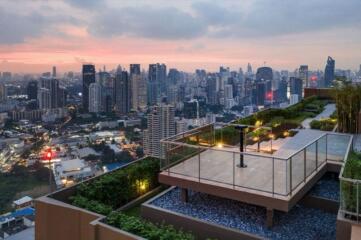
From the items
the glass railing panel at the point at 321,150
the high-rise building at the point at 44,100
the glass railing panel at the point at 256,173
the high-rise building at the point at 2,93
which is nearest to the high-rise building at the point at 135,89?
the high-rise building at the point at 44,100

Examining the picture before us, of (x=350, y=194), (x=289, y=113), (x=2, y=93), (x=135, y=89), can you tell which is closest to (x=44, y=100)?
(x=2, y=93)

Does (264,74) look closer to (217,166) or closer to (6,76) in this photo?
(217,166)

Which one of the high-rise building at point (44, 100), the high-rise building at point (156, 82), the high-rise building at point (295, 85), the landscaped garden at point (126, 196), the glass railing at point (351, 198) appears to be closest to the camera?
the glass railing at point (351, 198)

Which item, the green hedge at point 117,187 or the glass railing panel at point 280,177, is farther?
the green hedge at point 117,187

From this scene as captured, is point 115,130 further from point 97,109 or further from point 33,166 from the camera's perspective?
point 33,166

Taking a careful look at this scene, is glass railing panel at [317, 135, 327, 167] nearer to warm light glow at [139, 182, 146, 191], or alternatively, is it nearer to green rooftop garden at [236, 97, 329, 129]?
green rooftop garden at [236, 97, 329, 129]

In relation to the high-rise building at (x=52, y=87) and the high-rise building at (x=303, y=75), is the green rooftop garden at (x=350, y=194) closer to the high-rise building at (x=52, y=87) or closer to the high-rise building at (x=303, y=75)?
the high-rise building at (x=303, y=75)
